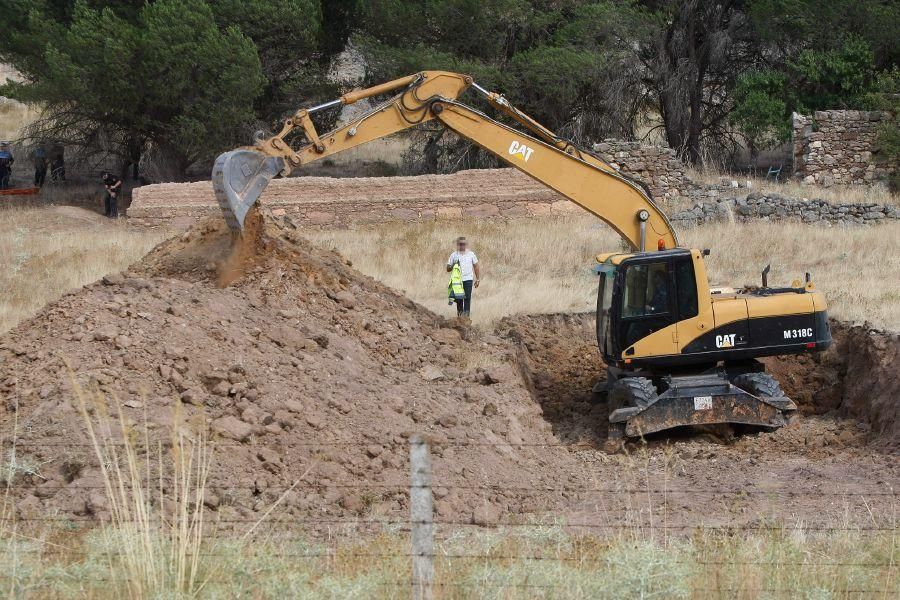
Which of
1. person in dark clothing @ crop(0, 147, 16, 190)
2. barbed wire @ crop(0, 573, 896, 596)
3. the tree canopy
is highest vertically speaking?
the tree canopy

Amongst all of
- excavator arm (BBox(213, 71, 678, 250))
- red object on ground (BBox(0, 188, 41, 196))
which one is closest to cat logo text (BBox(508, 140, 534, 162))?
excavator arm (BBox(213, 71, 678, 250))

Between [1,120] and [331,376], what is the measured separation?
38.8 m

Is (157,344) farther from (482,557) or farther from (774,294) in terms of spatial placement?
(774,294)

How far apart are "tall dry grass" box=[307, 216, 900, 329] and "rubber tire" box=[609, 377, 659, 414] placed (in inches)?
171

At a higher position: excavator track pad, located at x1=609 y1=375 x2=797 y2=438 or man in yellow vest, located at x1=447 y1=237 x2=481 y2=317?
man in yellow vest, located at x1=447 y1=237 x2=481 y2=317

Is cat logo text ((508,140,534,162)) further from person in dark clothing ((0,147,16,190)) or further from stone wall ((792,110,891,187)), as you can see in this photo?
person in dark clothing ((0,147,16,190))

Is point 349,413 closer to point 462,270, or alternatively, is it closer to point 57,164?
point 462,270

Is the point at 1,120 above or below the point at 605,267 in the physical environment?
above

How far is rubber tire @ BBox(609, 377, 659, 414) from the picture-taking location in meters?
12.4

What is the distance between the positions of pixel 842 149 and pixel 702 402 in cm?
1804

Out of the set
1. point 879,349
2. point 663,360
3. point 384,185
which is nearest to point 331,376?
point 663,360

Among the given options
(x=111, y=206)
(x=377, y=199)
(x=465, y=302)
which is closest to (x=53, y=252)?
(x=111, y=206)

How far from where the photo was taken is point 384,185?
2552cm

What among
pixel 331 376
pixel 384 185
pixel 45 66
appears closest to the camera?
pixel 331 376
